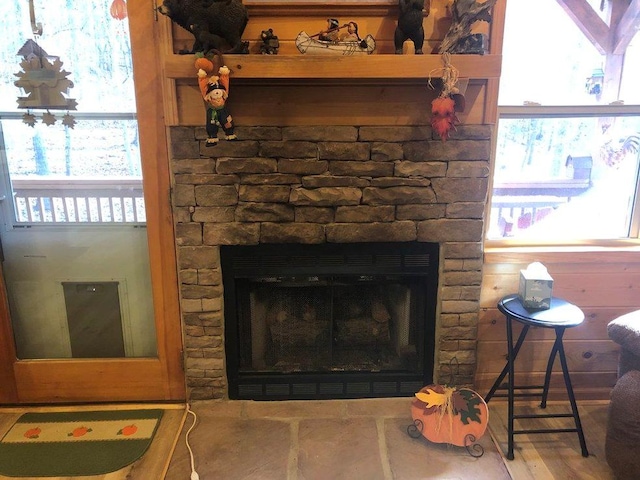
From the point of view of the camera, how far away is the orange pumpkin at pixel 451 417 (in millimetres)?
1942

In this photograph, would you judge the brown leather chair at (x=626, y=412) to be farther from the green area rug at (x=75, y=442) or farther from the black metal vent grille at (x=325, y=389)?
the green area rug at (x=75, y=442)

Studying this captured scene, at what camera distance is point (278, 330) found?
2.34 metres

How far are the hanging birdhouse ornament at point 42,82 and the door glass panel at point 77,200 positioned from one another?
2cm

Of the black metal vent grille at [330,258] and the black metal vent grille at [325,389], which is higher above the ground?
the black metal vent grille at [330,258]

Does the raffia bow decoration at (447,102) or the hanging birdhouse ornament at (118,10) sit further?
the hanging birdhouse ornament at (118,10)

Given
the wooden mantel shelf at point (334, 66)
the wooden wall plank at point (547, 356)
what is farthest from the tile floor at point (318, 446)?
the wooden mantel shelf at point (334, 66)

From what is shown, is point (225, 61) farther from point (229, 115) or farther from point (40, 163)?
point (40, 163)

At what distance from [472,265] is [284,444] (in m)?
1.13

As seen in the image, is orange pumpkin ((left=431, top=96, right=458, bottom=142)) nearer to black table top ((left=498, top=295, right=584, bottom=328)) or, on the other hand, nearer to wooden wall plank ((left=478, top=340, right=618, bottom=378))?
black table top ((left=498, top=295, right=584, bottom=328))

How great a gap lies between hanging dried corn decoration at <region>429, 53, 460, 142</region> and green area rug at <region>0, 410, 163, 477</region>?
5.82 feet

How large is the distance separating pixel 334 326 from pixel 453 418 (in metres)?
0.68

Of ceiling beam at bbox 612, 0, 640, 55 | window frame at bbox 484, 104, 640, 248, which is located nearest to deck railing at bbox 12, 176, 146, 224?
window frame at bbox 484, 104, 640, 248

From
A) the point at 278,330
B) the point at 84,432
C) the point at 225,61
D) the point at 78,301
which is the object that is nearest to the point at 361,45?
the point at 225,61

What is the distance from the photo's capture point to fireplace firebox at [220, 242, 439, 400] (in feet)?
7.09
